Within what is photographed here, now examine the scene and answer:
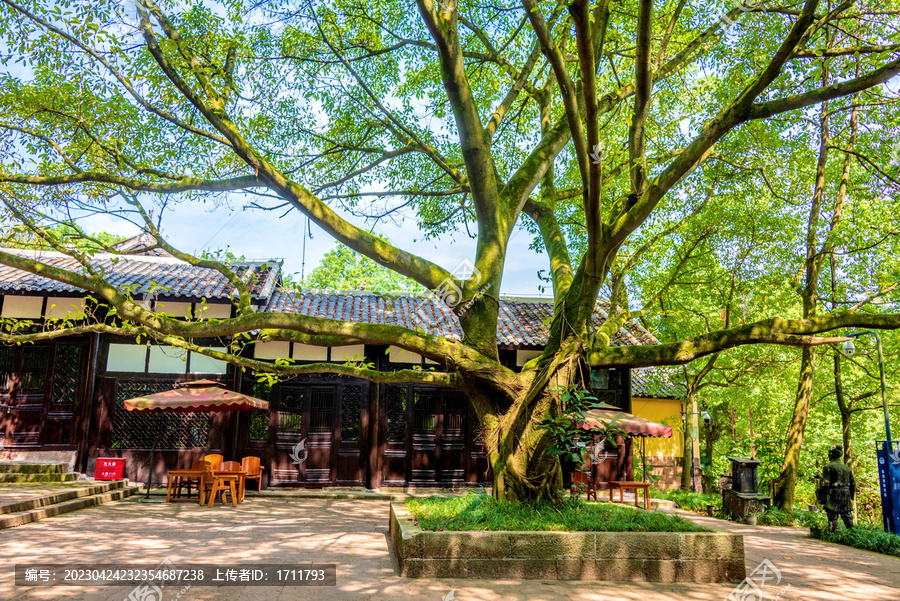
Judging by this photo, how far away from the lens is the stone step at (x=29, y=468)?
393 inches

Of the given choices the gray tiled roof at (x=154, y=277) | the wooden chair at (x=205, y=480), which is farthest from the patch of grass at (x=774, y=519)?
the gray tiled roof at (x=154, y=277)

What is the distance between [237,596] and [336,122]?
6785mm

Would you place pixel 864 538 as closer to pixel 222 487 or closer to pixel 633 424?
pixel 633 424

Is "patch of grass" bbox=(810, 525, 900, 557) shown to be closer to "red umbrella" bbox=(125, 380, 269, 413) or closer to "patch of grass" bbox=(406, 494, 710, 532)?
"patch of grass" bbox=(406, 494, 710, 532)

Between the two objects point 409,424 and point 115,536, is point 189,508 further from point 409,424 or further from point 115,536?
point 409,424

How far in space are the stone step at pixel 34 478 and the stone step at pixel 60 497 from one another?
0.77 meters

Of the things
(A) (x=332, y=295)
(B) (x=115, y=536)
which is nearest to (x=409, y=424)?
(A) (x=332, y=295)

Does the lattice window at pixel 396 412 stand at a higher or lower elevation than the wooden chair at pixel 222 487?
higher

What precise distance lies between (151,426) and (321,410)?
315 cm

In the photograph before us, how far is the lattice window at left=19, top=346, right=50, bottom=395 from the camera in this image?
1094 cm

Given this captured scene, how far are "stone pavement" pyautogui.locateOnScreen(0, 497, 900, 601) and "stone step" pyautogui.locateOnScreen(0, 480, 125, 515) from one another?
0.36m

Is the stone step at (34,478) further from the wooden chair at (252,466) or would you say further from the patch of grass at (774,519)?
the patch of grass at (774,519)

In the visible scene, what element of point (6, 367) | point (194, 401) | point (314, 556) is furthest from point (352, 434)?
point (6, 367)

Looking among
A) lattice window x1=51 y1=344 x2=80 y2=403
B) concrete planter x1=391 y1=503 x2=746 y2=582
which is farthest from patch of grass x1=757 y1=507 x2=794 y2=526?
lattice window x1=51 y1=344 x2=80 y2=403
